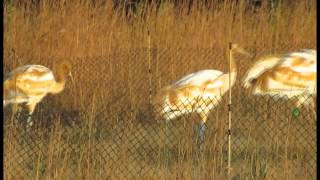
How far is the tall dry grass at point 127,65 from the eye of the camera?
3.89 metres

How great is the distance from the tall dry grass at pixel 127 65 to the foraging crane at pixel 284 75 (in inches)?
12.8

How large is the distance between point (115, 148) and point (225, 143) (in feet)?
2.55

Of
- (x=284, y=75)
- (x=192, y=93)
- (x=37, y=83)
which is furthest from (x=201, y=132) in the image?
(x=37, y=83)

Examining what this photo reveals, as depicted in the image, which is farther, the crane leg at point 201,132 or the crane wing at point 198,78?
the crane wing at point 198,78

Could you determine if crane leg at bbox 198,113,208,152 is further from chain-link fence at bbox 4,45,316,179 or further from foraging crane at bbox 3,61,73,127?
foraging crane at bbox 3,61,73,127

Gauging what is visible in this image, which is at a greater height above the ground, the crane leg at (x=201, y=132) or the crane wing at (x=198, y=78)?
the crane wing at (x=198, y=78)

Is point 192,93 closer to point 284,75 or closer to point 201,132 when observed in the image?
point 284,75

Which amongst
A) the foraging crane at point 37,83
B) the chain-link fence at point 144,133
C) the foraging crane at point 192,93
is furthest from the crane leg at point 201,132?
the foraging crane at point 37,83

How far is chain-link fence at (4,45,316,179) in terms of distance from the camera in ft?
12.6

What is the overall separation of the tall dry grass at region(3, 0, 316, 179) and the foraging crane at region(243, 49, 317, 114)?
12.8 inches

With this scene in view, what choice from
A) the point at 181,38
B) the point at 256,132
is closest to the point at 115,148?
the point at 256,132

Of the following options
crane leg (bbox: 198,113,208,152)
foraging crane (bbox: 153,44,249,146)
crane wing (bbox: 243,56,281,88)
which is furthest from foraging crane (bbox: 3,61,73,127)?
crane leg (bbox: 198,113,208,152)

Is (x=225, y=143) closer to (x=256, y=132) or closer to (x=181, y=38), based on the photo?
(x=256, y=132)

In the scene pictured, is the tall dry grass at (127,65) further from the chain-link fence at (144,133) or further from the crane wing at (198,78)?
the crane wing at (198,78)
